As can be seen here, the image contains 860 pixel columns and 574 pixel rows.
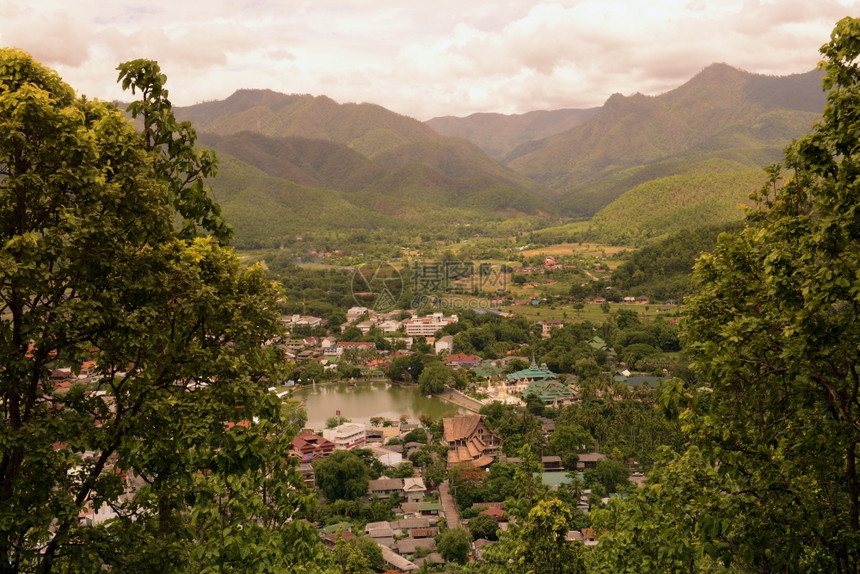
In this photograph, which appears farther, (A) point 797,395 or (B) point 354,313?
(B) point 354,313

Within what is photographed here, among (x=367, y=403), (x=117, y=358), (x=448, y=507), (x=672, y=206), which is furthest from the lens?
(x=672, y=206)

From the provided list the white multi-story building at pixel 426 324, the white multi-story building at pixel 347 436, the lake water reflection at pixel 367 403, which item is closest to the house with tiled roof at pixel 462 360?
the lake water reflection at pixel 367 403

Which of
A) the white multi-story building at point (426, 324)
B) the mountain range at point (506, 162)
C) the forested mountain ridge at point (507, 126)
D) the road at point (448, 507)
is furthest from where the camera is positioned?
the forested mountain ridge at point (507, 126)

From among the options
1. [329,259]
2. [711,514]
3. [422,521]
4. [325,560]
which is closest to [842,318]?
[711,514]

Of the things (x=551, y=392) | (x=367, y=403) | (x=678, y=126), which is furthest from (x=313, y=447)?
(x=678, y=126)

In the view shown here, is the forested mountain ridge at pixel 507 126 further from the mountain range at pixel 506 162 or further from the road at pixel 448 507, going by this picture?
the road at pixel 448 507

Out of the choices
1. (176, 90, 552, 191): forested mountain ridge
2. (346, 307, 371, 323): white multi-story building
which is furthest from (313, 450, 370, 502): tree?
(176, 90, 552, 191): forested mountain ridge

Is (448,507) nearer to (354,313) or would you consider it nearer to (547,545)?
(547,545)

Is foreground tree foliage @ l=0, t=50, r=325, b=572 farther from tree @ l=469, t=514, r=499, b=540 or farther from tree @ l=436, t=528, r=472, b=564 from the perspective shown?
tree @ l=469, t=514, r=499, b=540
